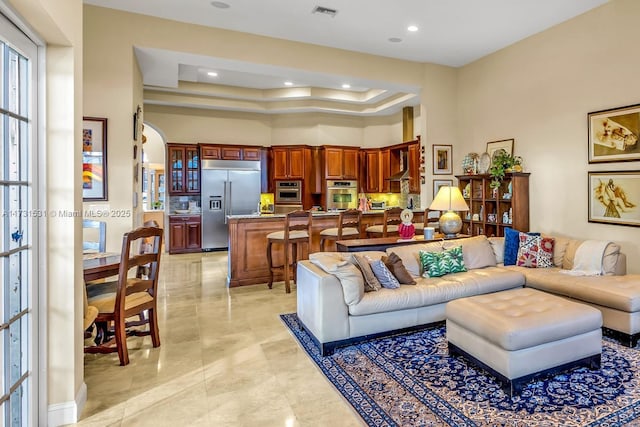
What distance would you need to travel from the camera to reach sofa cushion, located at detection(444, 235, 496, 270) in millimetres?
4141

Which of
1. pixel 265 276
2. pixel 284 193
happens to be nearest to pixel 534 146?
pixel 265 276

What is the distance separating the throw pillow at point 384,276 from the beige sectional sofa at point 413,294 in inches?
2.6

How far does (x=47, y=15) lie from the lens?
1.78m

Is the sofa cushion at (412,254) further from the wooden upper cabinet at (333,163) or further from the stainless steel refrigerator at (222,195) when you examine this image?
the stainless steel refrigerator at (222,195)

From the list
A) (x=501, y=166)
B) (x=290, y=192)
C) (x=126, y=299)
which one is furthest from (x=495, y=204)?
(x=126, y=299)

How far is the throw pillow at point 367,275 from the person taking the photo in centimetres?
331

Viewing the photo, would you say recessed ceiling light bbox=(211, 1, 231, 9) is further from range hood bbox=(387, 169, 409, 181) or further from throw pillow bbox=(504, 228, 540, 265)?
range hood bbox=(387, 169, 409, 181)

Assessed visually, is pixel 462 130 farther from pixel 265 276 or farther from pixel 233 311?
pixel 233 311

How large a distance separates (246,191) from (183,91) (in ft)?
8.22

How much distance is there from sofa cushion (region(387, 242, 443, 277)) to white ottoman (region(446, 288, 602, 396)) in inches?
38.4

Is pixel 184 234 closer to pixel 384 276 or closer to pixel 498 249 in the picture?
pixel 384 276

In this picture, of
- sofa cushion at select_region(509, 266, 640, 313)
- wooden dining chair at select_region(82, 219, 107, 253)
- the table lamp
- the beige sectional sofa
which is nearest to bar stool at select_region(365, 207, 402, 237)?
the table lamp

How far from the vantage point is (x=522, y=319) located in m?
2.44

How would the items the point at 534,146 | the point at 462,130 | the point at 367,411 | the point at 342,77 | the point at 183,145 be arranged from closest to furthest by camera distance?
the point at 367,411
the point at 534,146
the point at 342,77
the point at 462,130
the point at 183,145
